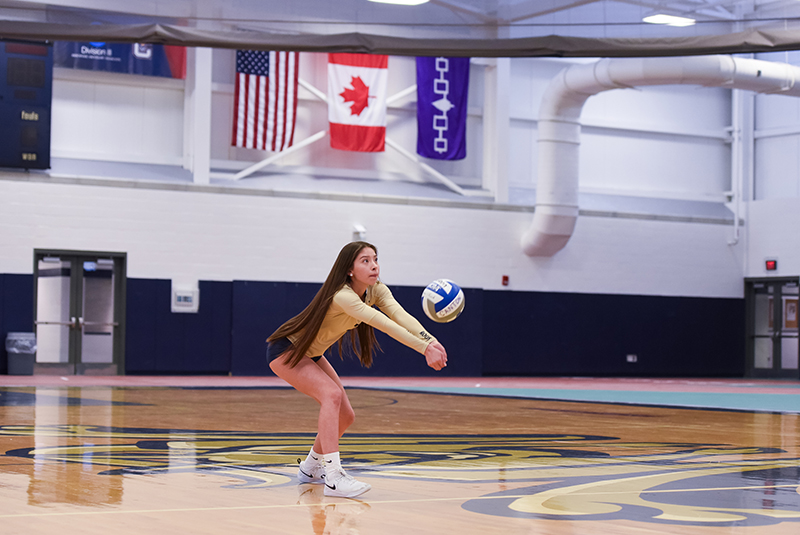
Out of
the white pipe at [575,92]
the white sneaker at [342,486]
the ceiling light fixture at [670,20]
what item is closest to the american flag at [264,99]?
the white pipe at [575,92]

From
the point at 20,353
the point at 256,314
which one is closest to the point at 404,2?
the point at 256,314

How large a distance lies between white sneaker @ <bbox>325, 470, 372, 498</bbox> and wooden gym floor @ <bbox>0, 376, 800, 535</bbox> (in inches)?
3.0

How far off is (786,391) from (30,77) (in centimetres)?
1683

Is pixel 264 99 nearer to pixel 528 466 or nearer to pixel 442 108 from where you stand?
pixel 442 108

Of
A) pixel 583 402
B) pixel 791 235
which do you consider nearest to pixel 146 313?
pixel 583 402

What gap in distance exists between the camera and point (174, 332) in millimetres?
22266

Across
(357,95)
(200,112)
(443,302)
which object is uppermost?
(357,95)

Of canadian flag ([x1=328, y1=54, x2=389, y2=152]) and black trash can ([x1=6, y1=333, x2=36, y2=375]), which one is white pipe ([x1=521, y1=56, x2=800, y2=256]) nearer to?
canadian flag ([x1=328, y1=54, x2=389, y2=152])

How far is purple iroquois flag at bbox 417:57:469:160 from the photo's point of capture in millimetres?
24312

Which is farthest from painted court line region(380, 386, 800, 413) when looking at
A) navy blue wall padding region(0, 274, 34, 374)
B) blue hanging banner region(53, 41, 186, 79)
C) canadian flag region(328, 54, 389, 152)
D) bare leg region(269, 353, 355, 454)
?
blue hanging banner region(53, 41, 186, 79)

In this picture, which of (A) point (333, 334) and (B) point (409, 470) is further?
(B) point (409, 470)

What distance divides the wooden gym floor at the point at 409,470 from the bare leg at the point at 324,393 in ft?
1.01

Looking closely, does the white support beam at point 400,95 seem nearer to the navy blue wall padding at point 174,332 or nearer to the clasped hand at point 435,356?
the navy blue wall padding at point 174,332

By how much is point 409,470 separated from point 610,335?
2077cm
